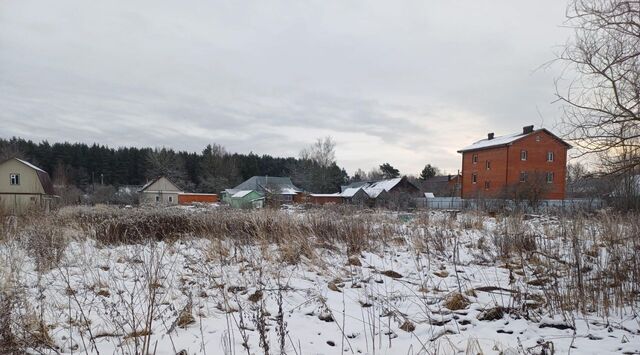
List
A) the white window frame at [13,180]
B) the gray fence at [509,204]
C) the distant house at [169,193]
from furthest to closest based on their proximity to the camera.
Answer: the distant house at [169,193] → the white window frame at [13,180] → the gray fence at [509,204]

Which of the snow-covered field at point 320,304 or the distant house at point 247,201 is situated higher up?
the distant house at point 247,201

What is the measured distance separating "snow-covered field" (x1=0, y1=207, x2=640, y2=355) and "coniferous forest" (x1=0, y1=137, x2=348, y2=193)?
54.9 m

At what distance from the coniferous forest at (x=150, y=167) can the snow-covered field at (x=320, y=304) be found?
2162 inches

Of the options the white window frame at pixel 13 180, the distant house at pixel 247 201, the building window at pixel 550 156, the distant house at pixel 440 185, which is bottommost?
the distant house at pixel 247 201

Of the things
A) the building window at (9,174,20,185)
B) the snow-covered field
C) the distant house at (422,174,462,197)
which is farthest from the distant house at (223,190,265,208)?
the distant house at (422,174,462,197)

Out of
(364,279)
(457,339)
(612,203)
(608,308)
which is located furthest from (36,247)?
(612,203)

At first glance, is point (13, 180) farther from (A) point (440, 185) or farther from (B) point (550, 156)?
(A) point (440, 185)

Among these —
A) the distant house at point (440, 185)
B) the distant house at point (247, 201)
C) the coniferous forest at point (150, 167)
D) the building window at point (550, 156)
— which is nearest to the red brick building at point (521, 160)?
the building window at point (550, 156)

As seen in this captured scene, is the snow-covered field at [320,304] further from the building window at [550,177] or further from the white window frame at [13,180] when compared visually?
the white window frame at [13,180]

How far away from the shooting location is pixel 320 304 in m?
4.18

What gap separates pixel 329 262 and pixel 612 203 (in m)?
11.5

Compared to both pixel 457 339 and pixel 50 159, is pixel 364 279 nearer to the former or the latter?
pixel 457 339

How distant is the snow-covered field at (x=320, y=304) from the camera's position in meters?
3.15

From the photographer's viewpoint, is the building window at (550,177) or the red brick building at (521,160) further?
A: the red brick building at (521,160)
